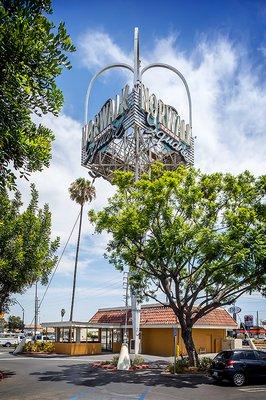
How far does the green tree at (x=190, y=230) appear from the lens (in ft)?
69.7

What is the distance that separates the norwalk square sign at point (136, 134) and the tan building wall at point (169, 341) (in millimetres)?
16116

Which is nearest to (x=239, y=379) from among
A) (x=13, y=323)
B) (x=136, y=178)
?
(x=136, y=178)

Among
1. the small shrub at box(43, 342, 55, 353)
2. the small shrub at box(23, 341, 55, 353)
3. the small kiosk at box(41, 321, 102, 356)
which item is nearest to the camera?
the small kiosk at box(41, 321, 102, 356)

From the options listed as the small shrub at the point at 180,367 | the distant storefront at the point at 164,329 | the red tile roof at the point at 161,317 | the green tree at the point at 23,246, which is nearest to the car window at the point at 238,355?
the small shrub at the point at 180,367

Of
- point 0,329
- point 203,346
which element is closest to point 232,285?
point 203,346

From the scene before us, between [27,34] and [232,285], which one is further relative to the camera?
[232,285]

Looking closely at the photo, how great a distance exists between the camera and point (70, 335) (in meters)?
41.1

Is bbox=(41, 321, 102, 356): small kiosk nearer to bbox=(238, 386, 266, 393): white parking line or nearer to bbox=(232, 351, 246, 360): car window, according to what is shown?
bbox=(232, 351, 246, 360): car window

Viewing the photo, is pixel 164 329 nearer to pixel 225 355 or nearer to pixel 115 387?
pixel 225 355

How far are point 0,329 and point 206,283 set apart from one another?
85777 millimetres

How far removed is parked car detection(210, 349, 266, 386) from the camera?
1834 cm

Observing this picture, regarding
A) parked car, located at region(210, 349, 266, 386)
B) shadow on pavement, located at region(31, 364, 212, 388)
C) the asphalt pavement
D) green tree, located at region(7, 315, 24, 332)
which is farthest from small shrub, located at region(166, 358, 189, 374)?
green tree, located at region(7, 315, 24, 332)

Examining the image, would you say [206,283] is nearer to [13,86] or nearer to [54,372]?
[54,372]

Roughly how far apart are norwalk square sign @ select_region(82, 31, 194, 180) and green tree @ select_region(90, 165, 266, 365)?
46.9 feet
